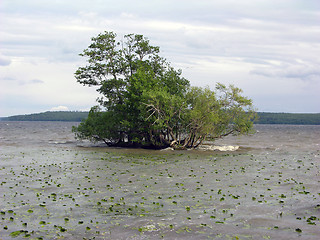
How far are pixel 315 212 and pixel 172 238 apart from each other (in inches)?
316

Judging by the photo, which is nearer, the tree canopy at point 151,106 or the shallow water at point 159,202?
the shallow water at point 159,202

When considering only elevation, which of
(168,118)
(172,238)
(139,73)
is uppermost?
(139,73)

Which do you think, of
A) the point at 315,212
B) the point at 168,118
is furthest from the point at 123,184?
the point at 168,118

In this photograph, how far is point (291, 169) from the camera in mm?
34125

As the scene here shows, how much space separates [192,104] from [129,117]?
9.68 metres

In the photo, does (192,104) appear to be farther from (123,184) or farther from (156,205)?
(156,205)

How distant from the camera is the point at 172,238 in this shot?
1491 cm

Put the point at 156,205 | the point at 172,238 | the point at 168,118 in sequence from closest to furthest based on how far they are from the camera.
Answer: the point at 172,238 → the point at 156,205 → the point at 168,118

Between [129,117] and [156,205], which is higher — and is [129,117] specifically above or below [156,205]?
above

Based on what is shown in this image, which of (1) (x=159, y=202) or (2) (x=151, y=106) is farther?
(2) (x=151, y=106)

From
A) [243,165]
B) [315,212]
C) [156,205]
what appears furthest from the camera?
[243,165]

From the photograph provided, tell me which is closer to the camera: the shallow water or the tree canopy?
the shallow water

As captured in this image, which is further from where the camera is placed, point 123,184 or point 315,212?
point 123,184

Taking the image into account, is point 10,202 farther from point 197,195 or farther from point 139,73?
point 139,73
